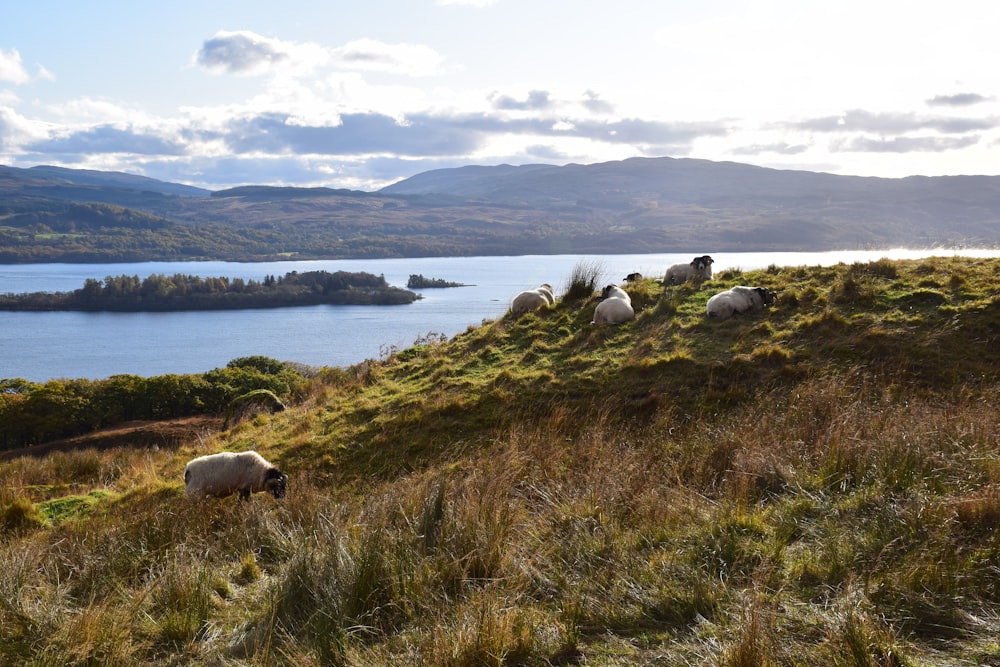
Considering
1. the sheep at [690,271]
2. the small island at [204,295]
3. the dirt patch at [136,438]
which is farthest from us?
the small island at [204,295]

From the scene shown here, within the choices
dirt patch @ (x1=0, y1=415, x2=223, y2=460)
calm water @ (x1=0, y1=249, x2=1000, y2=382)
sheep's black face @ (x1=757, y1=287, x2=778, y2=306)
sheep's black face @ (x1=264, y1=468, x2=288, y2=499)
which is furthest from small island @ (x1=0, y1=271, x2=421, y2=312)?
sheep's black face @ (x1=264, y1=468, x2=288, y2=499)

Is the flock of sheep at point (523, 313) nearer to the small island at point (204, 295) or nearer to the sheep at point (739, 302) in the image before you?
the sheep at point (739, 302)

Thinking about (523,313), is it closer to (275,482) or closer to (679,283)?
(679,283)

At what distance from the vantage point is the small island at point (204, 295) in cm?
10475

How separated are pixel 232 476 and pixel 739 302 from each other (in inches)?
398

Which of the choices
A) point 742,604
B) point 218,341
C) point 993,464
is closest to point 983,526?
point 993,464

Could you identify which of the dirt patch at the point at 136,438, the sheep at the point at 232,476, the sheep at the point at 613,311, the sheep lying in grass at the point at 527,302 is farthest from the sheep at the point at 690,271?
the dirt patch at the point at 136,438

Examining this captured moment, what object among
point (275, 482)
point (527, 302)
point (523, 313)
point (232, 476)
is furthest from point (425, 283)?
point (275, 482)

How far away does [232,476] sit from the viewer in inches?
345

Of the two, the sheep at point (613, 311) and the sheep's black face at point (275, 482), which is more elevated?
the sheep at point (613, 311)

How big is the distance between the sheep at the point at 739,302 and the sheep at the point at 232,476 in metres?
9.05

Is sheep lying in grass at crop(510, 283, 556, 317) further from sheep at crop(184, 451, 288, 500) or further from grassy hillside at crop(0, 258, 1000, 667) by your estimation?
sheep at crop(184, 451, 288, 500)

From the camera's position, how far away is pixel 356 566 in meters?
4.01

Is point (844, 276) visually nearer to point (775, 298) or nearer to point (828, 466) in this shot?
point (775, 298)
